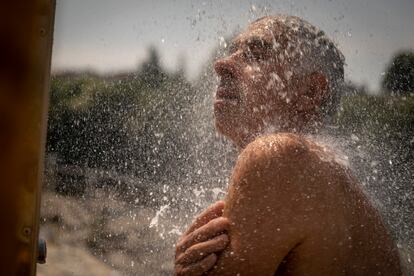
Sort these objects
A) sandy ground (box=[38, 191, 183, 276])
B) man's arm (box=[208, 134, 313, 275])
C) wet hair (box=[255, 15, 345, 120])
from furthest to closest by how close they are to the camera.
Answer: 1. sandy ground (box=[38, 191, 183, 276])
2. wet hair (box=[255, 15, 345, 120])
3. man's arm (box=[208, 134, 313, 275])

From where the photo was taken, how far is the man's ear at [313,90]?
2.21 meters

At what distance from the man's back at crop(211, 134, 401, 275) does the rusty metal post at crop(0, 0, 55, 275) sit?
0.80 m

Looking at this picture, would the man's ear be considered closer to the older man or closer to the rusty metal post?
the older man

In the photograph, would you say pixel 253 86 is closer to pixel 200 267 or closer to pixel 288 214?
pixel 288 214

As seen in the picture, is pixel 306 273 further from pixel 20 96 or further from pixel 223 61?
pixel 20 96

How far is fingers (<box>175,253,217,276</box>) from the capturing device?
6.11ft

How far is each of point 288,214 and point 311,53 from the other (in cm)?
77

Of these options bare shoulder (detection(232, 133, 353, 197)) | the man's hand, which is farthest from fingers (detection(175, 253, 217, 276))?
bare shoulder (detection(232, 133, 353, 197))

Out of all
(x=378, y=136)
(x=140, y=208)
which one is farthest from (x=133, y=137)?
(x=378, y=136)

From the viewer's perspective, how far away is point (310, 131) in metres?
2.25

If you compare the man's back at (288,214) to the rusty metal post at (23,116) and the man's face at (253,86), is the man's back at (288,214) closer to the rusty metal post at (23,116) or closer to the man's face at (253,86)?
the man's face at (253,86)

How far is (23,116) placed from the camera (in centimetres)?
122

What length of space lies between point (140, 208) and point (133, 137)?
4.35ft

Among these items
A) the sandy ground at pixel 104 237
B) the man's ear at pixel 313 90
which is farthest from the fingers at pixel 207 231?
the sandy ground at pixel 104 237
